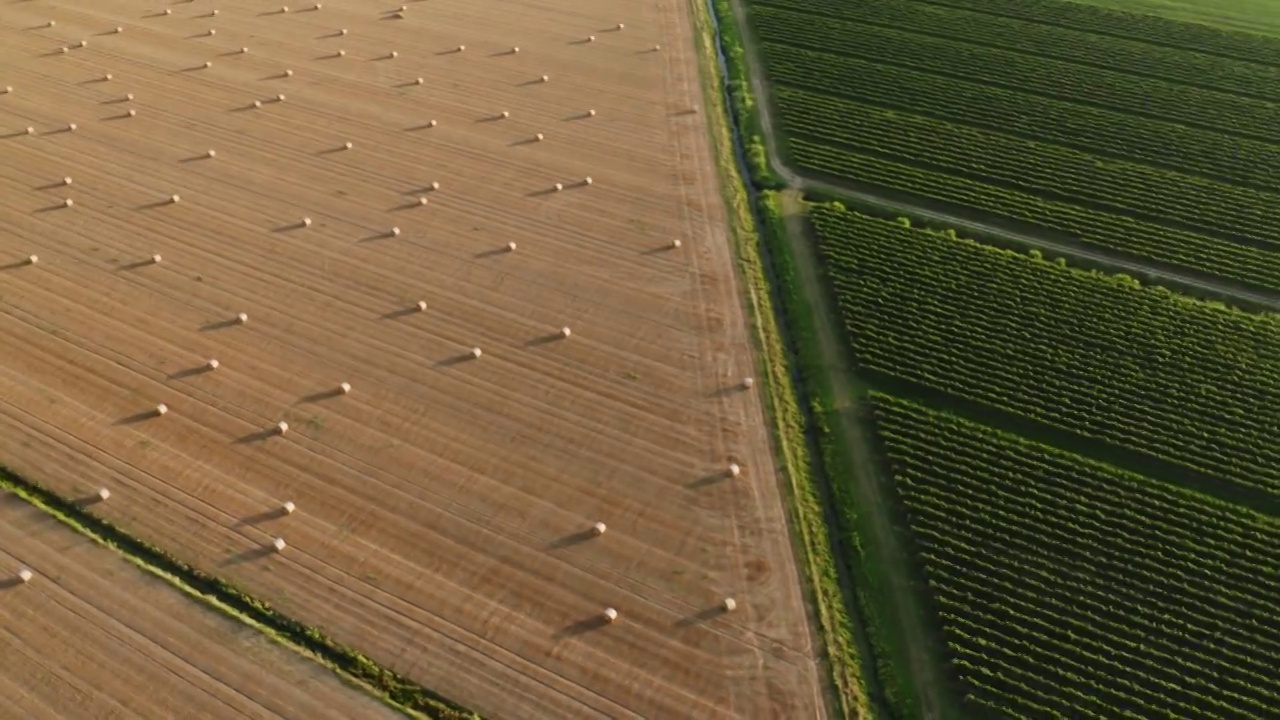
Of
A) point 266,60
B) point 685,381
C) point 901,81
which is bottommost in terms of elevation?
point 685,381

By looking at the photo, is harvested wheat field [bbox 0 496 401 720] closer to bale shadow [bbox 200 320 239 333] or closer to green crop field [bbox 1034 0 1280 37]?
bale shadow [bbox 200 320 239 333]

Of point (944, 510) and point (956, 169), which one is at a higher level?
point (956, 169)

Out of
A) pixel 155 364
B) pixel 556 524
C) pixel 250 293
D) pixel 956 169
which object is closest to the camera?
pixel 556 524

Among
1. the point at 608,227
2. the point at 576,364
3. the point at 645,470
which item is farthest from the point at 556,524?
the point at 608,227

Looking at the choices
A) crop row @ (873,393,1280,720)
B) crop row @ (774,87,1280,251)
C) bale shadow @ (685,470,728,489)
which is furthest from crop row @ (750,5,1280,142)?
bale shadow @ (685,470,728,489)

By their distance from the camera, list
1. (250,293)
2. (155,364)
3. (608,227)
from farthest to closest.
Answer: (608,227) < (250,293) < (155,364)

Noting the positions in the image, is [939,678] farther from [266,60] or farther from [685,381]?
[266,60]

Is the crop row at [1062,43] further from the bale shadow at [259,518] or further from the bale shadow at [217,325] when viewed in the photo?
the bale shadow at [259,518]
